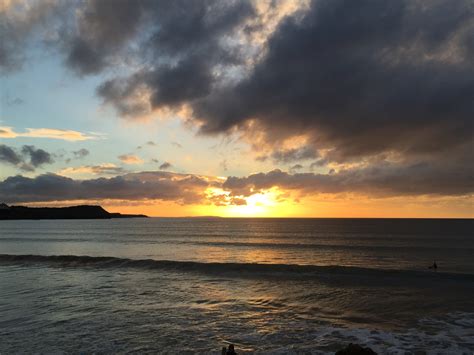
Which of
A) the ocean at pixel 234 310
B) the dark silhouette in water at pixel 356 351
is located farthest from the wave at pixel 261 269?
the dark silhouette in water at pixel 356 351

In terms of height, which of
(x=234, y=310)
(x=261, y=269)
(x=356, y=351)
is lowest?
(x=261, y=269)

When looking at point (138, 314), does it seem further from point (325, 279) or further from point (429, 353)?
point (325, 279)

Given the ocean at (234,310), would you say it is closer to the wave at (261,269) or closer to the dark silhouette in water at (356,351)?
the wave at (261,269)

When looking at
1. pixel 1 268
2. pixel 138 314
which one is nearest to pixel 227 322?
pixel 138 314

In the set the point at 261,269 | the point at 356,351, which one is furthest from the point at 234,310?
the point at 261,269

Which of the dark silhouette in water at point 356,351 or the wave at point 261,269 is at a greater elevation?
the dark silhouette in water at point 356,351

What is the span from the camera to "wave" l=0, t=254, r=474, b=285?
28503 mm

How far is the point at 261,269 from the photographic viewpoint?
32094 mm

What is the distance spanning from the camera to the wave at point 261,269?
28.5m

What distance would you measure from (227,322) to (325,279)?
553 inches

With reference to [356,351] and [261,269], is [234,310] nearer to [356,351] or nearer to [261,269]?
[356,351]

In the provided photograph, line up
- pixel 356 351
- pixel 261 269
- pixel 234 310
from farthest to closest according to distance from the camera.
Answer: pixel 261 269 < pixel 234 310 < pixel 356 351

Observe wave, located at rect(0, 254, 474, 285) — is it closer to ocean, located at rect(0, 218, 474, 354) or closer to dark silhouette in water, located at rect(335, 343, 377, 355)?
ocean, located at rect(0, 218, 474, 354)

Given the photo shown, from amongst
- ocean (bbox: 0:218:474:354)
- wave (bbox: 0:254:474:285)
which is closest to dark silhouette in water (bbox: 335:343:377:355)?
ocean (bbox: 0:218:474:354)
